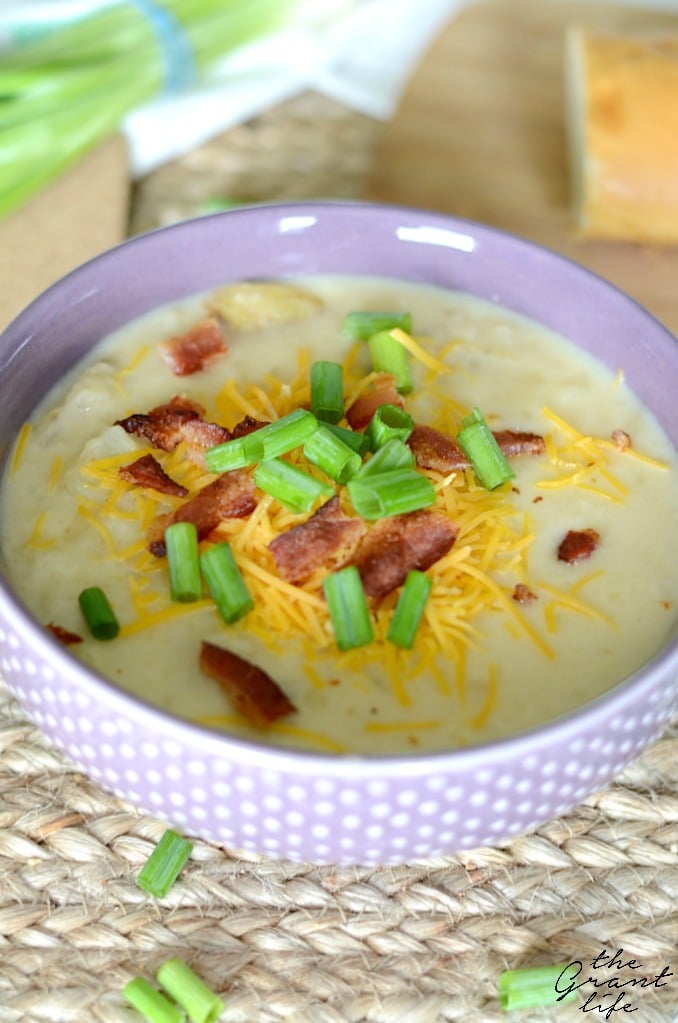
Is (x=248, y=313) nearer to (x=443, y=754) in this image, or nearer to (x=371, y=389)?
(x=371, y=389)

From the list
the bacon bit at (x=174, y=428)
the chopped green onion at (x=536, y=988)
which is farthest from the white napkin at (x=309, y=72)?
the chopped green onion at (x=536, y=988)

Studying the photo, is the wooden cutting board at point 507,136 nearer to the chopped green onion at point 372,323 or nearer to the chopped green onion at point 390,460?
the chopped green onion at point 372,323

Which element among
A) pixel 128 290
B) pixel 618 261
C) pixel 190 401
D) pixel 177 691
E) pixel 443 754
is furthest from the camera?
pixel 618 261

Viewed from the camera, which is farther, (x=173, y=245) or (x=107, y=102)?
(x=107, y=102)

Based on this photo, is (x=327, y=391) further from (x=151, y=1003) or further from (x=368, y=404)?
(x=151, y=1003)

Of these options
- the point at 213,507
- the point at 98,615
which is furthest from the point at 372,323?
the point at 98,615

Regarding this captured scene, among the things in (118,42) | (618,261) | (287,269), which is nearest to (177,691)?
(287,269)
